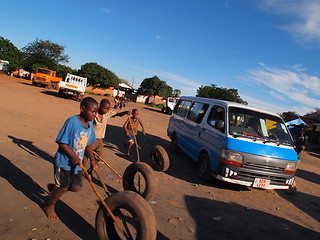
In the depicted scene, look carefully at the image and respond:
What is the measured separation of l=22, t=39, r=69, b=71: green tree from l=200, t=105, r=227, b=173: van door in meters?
51.9

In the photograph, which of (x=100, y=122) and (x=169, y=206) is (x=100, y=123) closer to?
(x=100, y=122)

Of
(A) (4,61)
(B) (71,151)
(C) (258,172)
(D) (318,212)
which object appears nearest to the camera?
(B) (71,151)

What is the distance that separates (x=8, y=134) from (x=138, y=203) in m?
6.13

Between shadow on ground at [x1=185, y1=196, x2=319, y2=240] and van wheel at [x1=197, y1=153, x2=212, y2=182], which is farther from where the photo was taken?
van wheel at [x1=197, y1=153, x2=212, y2=182]

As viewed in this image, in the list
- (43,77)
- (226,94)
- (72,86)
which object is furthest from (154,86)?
(72,86)

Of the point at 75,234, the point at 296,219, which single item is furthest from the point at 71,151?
the point at 296,219

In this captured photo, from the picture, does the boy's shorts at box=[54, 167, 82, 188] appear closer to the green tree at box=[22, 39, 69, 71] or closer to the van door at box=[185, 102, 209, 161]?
the van door at box=[185, 102, 209, 161]

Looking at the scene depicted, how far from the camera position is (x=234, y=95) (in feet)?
141

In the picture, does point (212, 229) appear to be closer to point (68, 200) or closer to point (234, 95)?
point (68, 200)

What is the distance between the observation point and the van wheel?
556cm

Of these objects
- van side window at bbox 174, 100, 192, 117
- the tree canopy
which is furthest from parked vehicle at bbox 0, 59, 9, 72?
van side window at bbox 174, 100, 192, 117

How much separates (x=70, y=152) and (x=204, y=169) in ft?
12.2

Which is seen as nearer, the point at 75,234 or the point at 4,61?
the point at 75,234

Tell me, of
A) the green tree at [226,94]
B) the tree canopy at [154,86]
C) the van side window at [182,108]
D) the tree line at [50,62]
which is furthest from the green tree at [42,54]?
the van side window at [182,108]
